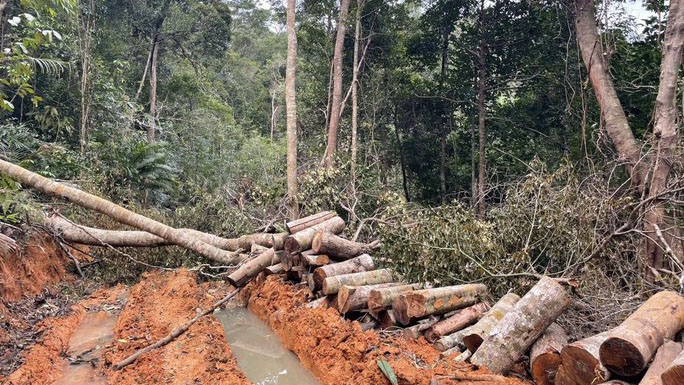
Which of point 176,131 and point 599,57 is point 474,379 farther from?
point 176,131

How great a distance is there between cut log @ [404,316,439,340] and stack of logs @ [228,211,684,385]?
0.03 ft

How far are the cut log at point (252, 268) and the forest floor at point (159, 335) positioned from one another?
28cm

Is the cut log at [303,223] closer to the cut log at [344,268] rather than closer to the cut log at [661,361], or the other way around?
the cut log at [344,268]

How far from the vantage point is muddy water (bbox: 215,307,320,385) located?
14.8 feet

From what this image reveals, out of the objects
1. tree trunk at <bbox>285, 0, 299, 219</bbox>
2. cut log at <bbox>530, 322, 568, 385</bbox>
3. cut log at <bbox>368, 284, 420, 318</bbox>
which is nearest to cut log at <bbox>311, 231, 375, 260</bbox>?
cut log at <bbox>368, 284, 420, 318</bbox>


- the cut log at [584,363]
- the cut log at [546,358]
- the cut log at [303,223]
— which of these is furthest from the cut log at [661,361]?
the cut log at [303,223]

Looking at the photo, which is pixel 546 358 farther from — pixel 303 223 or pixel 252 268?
pixel 252 268

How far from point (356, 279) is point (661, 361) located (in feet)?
10.7

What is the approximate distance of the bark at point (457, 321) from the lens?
173 inches

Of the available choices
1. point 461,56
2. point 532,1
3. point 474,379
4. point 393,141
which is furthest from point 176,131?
point 474,379

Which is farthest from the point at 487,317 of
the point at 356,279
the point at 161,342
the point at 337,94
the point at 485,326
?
the point at 337,94

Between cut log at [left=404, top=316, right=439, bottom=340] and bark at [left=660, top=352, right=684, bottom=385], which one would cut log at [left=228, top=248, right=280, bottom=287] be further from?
bark at [left=660, top=352, right=684, bottom=385]

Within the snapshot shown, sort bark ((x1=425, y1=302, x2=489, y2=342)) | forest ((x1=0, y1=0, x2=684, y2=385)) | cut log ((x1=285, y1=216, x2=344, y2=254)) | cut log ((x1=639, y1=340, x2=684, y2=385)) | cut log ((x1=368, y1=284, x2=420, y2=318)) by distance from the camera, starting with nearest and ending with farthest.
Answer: cut log ((x1=639, y1=340, x2=684, y2=385)) < bark ((x1=425, y1=302, x2=489, y2=342)) < cut log ((x1=368, y1=284, x2=420, y2=318)) < forest ((x1=0, y1=0, x2=684, y2=385)) < cut log ((x1=285, y1=216, x2=344, y2=254))

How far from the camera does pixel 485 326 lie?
4.02 metres
